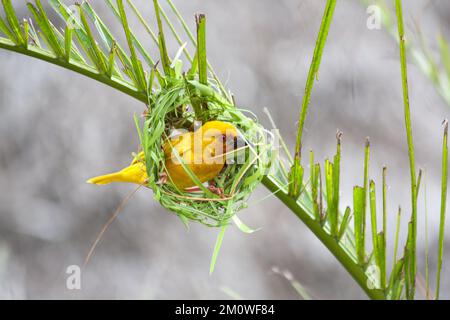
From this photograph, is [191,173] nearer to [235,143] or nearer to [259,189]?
[235,143]

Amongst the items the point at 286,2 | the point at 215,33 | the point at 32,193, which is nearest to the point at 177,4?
the point at 215,33

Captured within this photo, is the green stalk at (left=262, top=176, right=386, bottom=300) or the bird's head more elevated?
the bird's head

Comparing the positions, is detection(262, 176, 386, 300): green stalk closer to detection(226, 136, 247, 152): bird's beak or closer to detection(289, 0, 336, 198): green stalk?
detection(289, 0, 336, 198): green stalk

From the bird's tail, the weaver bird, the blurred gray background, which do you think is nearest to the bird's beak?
the weaver bird

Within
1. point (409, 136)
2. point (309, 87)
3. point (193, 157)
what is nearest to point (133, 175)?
point (193, 157)

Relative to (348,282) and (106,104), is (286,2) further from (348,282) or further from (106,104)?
(348,282)

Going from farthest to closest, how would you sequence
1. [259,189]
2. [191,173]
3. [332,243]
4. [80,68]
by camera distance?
1. [259,189]
2. [332,243]
3. [80,68]
4. [191,173]
